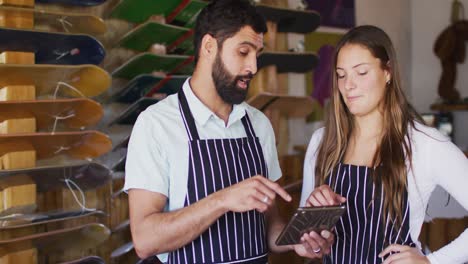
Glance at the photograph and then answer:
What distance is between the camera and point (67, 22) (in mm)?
2242

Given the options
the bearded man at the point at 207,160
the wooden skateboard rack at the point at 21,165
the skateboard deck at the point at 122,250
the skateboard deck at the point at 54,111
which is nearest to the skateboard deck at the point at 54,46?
the wooden skateboard rack at the point at 21,165

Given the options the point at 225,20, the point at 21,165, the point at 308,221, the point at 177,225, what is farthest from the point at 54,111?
the point at 308,221

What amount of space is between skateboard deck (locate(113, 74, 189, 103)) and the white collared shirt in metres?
0.91

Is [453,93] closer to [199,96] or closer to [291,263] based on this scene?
[291,263]

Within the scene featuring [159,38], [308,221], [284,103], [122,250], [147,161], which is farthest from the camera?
[284,103]

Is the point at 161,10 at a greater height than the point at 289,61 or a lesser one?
greater

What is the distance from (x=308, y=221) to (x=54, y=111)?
122cm

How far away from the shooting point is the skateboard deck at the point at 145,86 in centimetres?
255

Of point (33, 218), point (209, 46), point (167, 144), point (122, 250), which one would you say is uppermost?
point (209, 46)

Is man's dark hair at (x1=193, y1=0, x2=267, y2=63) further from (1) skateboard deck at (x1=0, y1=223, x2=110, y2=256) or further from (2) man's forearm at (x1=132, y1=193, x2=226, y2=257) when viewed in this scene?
(1) skateboard deck at (x1=0, y1=223, x2=110, y2=256)

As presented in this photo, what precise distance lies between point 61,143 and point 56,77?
0.26 metres

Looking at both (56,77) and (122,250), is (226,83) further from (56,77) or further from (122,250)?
(122,250)

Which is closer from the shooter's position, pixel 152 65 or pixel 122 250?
pixel 122 250

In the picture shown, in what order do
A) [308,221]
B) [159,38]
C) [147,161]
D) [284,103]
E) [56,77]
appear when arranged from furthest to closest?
[284,103]
[159,38]
[56,77]
[147,161]
[308,221]
